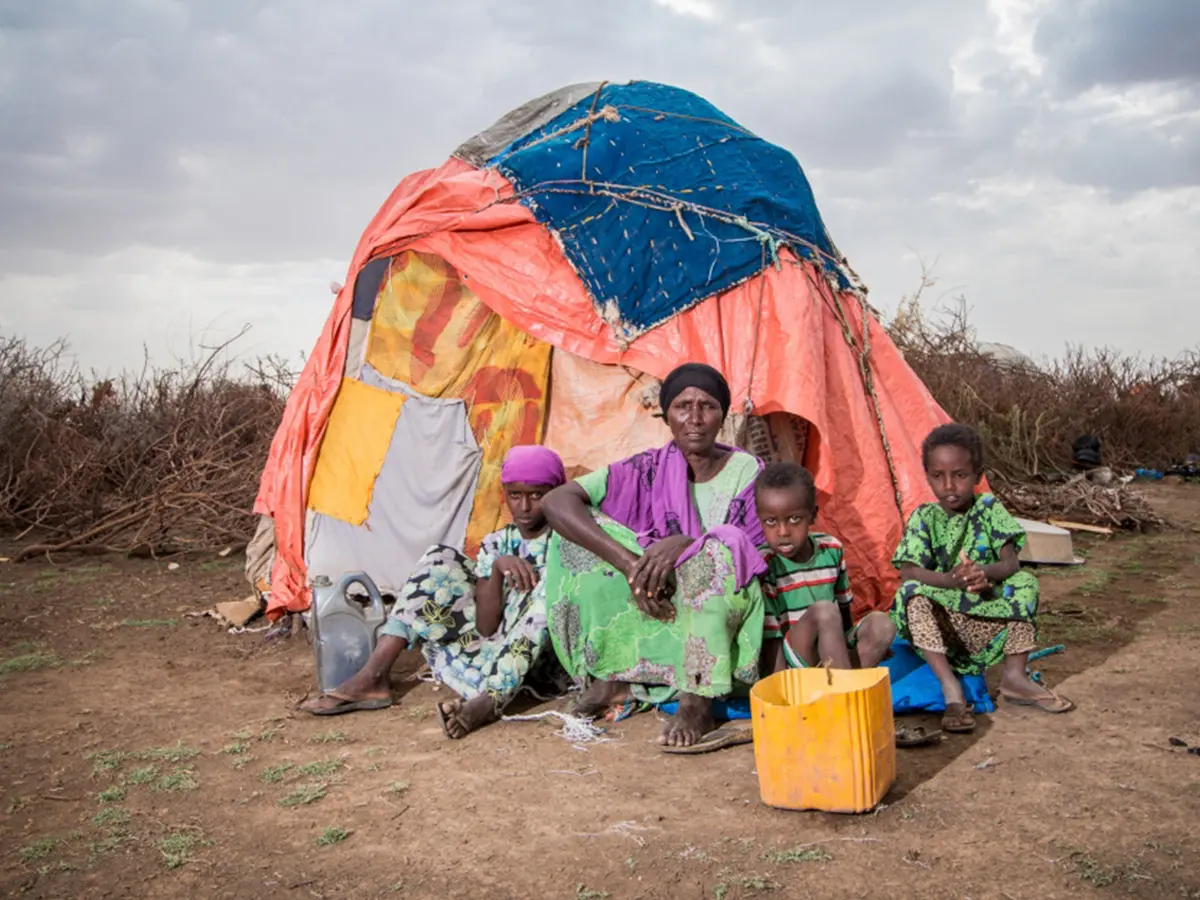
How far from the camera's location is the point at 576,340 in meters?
4.38

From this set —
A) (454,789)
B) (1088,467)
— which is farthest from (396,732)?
(1088,467)

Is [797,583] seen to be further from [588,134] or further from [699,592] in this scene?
[588,134]

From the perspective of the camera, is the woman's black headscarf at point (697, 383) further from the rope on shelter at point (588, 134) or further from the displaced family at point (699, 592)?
the rope on shelter at point (588, 134)

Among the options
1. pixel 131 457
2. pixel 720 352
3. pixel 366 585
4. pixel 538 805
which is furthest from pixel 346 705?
pixel 131 457

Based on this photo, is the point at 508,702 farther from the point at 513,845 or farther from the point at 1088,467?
the point at 1088,467

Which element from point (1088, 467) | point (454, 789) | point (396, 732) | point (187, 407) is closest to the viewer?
point (454, 789)

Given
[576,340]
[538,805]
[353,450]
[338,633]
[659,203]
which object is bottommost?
[538,805]

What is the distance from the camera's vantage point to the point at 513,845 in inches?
95.2

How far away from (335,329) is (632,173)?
5.06 ft

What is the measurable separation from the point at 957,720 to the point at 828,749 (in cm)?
79

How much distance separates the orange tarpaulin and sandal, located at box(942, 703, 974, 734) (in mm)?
1132

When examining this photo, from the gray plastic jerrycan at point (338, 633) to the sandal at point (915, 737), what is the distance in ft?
6.01

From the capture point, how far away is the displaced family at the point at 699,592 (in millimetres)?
3023

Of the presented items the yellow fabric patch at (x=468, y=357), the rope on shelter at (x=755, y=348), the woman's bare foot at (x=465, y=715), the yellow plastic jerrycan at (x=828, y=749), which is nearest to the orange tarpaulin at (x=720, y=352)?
the rope on shelter at (x=755, y=348)
